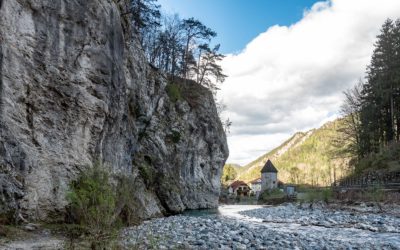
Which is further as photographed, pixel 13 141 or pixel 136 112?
pixel 136 112

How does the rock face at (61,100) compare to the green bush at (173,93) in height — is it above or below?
below

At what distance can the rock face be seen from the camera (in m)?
12.9

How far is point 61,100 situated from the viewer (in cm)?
1580

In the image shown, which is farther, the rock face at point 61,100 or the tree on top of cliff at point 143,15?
the tree on top of cliff at point 143,15

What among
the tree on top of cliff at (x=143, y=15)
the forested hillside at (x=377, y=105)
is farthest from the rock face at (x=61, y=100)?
the forested hillside at (x=377, y=105)

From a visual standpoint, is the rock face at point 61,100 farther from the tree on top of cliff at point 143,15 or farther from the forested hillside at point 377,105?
the forested hillside at point 377,105

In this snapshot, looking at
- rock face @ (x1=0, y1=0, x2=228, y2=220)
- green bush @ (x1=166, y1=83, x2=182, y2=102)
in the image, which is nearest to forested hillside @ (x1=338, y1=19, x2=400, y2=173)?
green bush @ (x1=166, y1=83, x2=182, y2=102)

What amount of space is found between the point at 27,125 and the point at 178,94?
29.3 m

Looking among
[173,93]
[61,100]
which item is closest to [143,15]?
[173,93]

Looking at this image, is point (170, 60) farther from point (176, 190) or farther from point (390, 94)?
point (390, 94)

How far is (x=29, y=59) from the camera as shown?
46.9 feet

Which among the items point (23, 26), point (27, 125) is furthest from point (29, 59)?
point (27, 125)

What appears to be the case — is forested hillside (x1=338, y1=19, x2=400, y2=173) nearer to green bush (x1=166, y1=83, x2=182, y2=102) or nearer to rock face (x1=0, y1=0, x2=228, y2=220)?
green bush (x1=166, y1=83, x2=182, y2=102)

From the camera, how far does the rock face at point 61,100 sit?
12.9 meters
